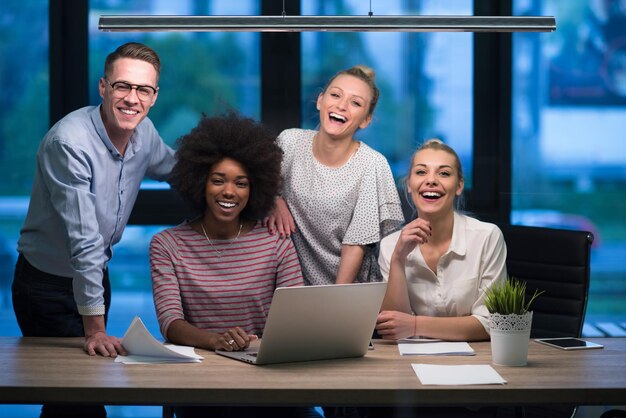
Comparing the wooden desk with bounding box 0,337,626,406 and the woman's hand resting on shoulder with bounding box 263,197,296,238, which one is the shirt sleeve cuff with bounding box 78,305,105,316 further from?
the woman's hand resting on shoulder with bounding box 263,197,296,238

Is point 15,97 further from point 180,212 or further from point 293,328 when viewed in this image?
point 293,328

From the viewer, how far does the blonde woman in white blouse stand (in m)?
Result: 2.73

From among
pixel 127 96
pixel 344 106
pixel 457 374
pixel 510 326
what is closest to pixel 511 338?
pixel 510 326

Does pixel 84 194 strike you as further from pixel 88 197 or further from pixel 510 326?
pixel 510 326

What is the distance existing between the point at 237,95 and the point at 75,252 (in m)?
1.79

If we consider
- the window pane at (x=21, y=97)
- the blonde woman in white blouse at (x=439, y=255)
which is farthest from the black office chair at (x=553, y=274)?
the window pane at (x=21, y=97)

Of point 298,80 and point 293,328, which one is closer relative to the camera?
point 293,328

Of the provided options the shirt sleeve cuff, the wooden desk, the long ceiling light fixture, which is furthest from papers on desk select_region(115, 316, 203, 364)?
the long ceiling light fixture

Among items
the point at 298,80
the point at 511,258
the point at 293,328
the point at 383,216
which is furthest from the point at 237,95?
the point at 293,328

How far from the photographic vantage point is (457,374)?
2154 millimetres

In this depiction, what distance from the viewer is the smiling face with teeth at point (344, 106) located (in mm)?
3020

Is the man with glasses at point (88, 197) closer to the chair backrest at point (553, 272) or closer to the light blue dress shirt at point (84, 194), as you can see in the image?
the light blue dress shirt at point (84, 194)

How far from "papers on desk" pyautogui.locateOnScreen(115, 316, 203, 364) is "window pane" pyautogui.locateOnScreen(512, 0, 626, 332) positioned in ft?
7.77

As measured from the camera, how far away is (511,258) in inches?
124
